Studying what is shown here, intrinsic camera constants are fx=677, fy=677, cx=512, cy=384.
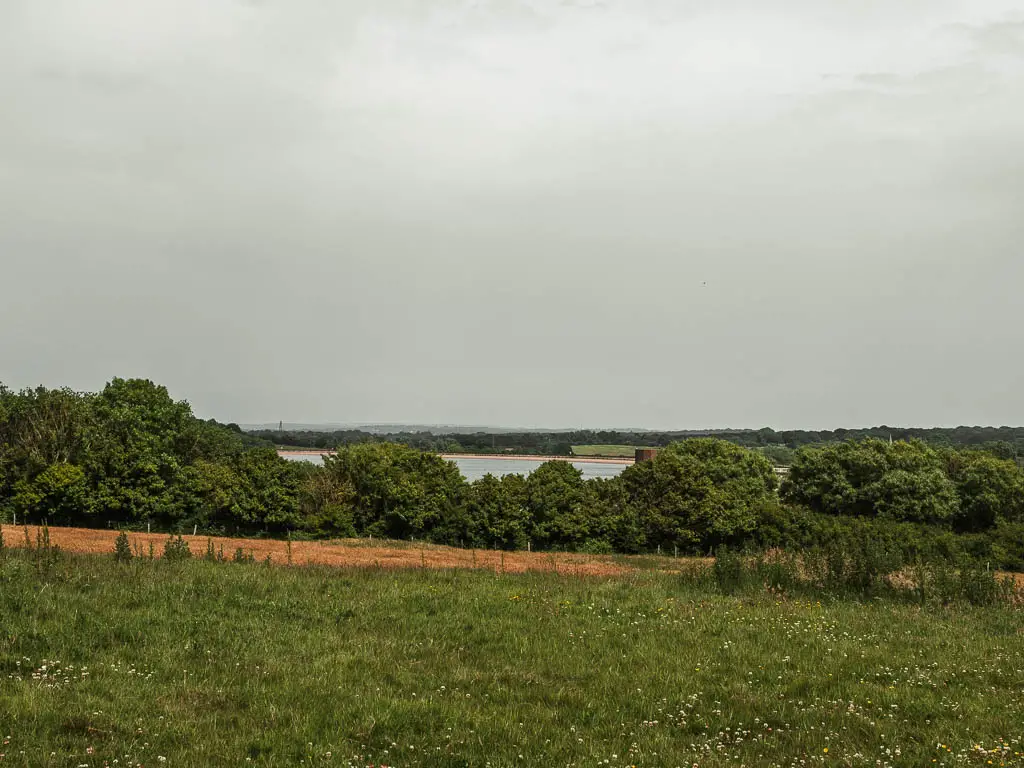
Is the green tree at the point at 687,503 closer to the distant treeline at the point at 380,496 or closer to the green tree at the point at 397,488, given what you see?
the distant treeline at the point at 380,496

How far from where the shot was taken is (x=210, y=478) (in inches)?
2398

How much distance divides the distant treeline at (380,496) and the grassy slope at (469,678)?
45.4 meters

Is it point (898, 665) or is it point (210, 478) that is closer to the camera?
point (898, 665)

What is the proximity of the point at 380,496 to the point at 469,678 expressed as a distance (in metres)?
56.1

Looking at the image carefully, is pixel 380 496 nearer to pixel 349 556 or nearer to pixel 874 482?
pixel 349 556

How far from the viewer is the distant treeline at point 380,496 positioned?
5747cm

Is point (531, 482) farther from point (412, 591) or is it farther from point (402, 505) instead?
point (412, 591)

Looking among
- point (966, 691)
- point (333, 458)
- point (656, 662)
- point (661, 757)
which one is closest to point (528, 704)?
point (661, 757)

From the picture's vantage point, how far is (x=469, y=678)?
10.6 meters

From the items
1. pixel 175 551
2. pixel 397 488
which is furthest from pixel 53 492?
pixel 175 551

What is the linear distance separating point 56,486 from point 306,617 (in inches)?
2063

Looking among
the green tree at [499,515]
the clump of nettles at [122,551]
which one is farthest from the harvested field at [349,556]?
the green tree at [499,515]

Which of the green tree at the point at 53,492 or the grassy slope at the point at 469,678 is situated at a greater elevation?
the grassy slope at the point at 469,678

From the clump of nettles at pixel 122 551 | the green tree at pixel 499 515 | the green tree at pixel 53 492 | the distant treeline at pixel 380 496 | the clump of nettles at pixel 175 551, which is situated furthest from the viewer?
the green tree at pixel 499 515
